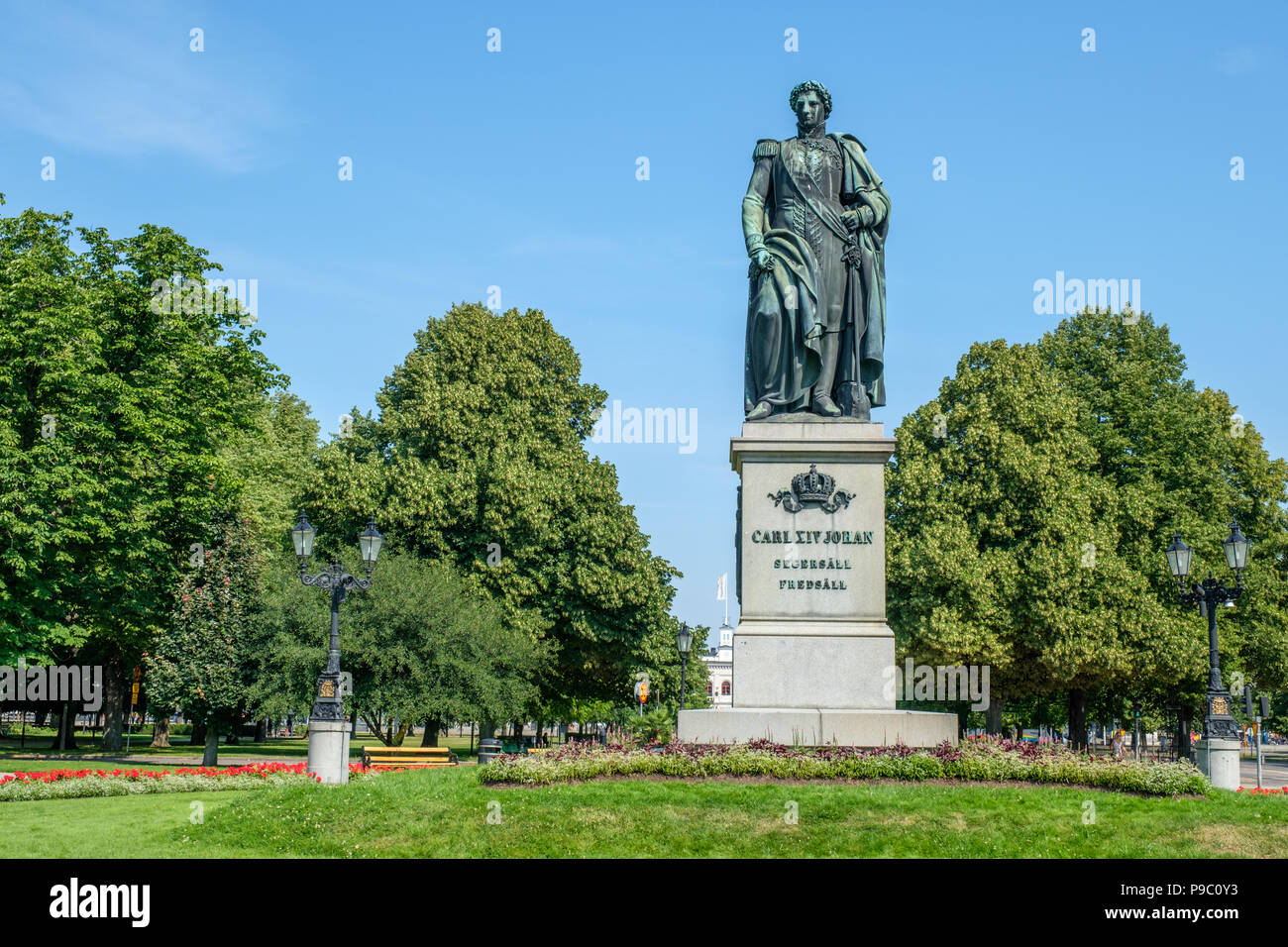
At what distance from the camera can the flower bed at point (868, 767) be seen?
47.9 ft

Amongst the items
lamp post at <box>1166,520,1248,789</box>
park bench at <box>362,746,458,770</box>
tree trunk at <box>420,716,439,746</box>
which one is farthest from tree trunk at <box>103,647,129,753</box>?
lamp post at <box>1166,520,1248,789</box>

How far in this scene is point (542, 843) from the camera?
12289 mm

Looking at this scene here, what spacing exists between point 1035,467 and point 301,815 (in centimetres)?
2988

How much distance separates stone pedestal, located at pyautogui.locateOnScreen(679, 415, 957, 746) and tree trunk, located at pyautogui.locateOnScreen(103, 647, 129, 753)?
34315mm

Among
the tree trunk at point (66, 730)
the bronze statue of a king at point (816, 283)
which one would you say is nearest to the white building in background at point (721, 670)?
the tree trunk at point (66, 730)

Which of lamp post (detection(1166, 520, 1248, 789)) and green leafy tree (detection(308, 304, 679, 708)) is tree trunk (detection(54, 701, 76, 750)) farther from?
lamp post (detection(1166, 520, 1248, 789))

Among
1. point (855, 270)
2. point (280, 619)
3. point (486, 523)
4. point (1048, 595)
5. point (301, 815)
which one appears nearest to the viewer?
point (301, 815)

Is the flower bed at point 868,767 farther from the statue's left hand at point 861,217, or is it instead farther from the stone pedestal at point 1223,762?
the statue's left hand at point 861,217

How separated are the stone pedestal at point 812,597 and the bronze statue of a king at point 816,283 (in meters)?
0.75

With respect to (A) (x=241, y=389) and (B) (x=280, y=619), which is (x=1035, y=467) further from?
(A) (x=241, y=389)

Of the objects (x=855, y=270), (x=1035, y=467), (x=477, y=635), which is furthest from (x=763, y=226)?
(x=1035, y=467)

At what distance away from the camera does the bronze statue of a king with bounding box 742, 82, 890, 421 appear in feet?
60.6

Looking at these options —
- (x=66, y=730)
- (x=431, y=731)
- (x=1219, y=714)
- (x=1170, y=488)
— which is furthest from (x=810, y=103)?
(x=66, y=730)

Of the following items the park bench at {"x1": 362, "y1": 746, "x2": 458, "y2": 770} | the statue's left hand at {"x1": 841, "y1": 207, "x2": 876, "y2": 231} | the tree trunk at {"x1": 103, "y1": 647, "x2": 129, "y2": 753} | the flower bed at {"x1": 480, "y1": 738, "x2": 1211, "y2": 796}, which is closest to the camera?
the flower bed at {"x1": 480, "y1": 738, "x2": 1211, "y2": 796}
